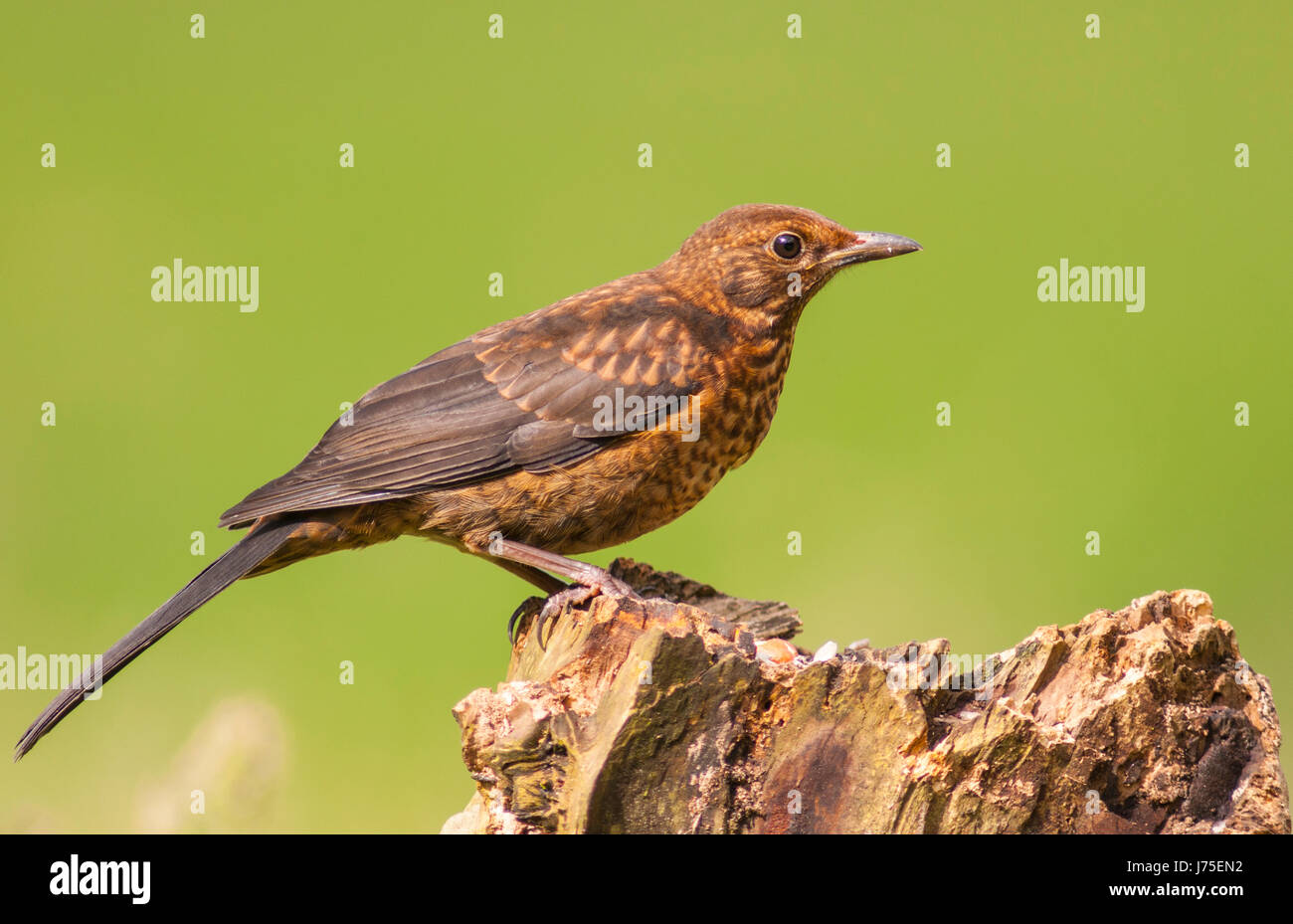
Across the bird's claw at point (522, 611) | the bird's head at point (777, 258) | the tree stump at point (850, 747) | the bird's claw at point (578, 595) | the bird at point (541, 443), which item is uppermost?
the bird's head at point (777, 258)

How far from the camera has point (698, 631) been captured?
3.98m

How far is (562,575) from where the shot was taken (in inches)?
201

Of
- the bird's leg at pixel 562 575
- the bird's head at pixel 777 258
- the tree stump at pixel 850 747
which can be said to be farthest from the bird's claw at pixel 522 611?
the bird's head at pixel 777 258

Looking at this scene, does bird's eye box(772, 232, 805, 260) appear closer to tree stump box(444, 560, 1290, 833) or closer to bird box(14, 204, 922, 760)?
bird box(14, 204, 922, 760)

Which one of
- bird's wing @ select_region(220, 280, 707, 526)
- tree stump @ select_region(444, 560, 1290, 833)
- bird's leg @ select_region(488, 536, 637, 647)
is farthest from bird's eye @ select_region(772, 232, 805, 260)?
tree stump @ select_region(444, 560, 1290, 833)

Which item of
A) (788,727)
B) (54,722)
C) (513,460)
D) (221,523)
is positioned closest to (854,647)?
(788,727)

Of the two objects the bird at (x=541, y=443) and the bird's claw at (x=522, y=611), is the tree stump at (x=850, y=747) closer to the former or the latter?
the bird at (x=541, y=443)

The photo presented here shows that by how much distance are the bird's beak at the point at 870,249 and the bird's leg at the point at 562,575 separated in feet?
5.78

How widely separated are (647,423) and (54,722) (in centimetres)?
247

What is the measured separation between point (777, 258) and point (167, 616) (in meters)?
2.89

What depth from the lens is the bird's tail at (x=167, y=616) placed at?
485cm

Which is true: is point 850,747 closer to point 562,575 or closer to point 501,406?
point 562,575

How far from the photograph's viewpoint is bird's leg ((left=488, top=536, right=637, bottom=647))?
468 cm

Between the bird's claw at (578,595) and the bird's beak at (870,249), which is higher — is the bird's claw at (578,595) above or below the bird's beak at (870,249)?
below
